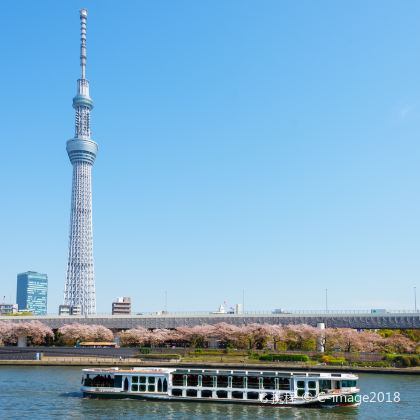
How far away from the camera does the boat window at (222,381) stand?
51125 millimetres

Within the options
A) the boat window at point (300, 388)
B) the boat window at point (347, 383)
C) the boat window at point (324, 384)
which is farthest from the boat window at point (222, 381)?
the boat window at point (347, 383)

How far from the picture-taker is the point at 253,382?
5081 cm

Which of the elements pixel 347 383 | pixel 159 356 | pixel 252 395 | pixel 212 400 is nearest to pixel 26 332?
pixel 159 356

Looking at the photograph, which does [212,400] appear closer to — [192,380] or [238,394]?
[238,394]

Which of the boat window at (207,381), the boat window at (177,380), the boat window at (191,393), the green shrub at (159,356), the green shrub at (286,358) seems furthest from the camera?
the green shrub at (159,356)

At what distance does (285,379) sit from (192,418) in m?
10.7

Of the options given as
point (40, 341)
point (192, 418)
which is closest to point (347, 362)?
point (192, 418)

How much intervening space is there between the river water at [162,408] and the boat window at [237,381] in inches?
82.1

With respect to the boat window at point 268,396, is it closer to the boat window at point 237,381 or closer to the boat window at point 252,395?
the boat window at point 252,395

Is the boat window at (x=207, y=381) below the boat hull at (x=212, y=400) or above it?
above

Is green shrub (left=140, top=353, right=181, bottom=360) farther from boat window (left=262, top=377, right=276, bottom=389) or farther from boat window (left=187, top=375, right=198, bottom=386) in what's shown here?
boat window (left=262, top=377, right=276, bottom=389)

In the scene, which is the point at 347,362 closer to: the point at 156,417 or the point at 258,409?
the point at 258,409

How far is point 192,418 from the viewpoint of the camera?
4288cm

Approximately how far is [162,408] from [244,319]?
215 feet
